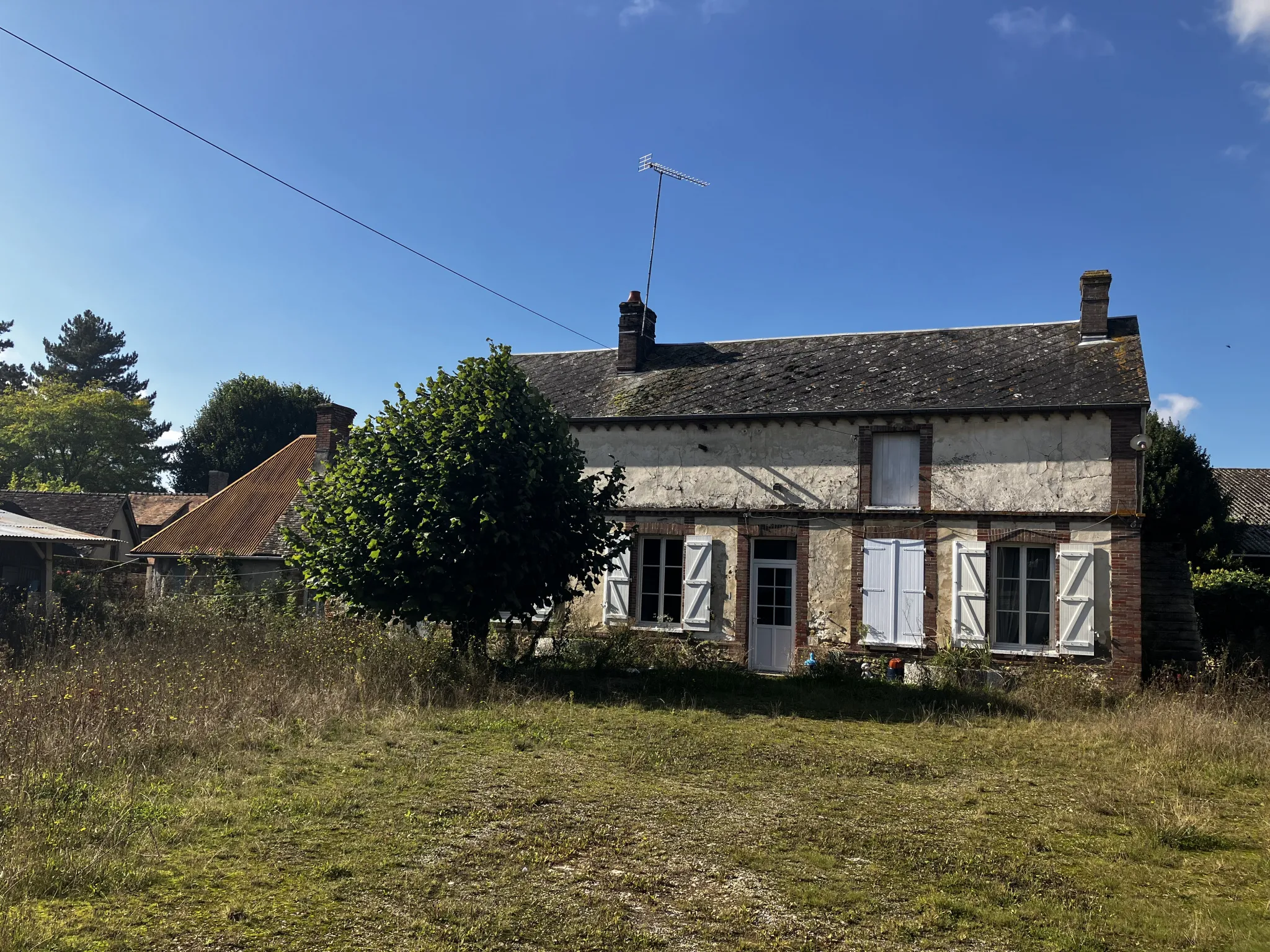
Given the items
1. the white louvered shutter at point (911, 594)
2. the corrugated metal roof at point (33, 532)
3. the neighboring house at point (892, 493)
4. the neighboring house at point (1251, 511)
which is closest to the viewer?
the neighboring house at point (892, 493)

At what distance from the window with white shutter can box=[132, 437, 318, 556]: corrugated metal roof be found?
12218 mm

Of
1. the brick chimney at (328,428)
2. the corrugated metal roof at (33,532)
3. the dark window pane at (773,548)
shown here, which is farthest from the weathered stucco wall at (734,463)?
the corrugated metal roof at (33,532)

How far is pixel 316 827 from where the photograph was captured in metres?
5.56

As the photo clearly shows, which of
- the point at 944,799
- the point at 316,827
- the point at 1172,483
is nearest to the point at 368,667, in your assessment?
the point at 316,827

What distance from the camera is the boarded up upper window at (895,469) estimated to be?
542 inches

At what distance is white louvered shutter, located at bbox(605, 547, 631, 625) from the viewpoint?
14.9 meters

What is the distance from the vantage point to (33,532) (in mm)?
15266

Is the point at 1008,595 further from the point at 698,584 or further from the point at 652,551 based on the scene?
the point at 652,551

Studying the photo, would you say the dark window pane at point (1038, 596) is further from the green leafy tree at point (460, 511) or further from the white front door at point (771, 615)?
the green leafy tree at point (460, 511)

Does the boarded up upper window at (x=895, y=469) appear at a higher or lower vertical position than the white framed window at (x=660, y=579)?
higher

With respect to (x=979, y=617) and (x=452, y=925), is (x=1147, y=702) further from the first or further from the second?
(x=452, y=925)

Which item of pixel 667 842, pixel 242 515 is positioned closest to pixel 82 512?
pixel 242 515

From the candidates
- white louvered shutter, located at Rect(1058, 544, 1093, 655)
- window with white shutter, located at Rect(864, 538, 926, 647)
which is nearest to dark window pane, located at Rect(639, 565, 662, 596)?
window with white shutter, located at Rect(864, 538, 926, 647)

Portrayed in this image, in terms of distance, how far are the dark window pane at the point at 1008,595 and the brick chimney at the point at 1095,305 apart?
4361 millimetres
